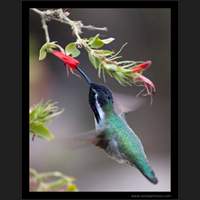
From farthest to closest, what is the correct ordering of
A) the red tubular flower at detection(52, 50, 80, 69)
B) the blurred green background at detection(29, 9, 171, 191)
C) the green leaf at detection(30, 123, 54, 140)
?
the blurred green background at detection(29, 9, 171, 191)
the red tubular flower at detection(52, 50, 80, 69)
the green leaf at detection(30, 123, 54, 140)

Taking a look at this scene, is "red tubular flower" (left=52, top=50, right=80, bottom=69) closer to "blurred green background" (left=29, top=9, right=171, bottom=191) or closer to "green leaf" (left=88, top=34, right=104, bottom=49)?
"green leaf" (left=88, top=34, right=104, bottom=49)

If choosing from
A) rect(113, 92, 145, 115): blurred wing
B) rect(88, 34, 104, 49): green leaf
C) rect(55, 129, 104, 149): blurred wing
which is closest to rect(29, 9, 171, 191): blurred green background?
rect(55, 129, 104, 149): blurred wing

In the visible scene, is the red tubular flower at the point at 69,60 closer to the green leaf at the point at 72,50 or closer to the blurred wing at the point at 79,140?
the green leaf at the point at 72,50

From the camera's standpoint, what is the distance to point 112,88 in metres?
3.91

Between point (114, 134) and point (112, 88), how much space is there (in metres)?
0.41

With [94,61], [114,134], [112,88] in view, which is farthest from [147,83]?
[112,88]

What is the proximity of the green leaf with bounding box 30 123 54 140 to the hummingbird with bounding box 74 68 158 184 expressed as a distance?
337mm

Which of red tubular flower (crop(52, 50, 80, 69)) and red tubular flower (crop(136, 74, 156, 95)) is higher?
red tubular flower (crop(52, 50, 80, 69))

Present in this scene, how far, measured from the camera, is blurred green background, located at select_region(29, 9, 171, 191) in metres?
3.84

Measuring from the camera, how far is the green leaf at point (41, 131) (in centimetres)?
317

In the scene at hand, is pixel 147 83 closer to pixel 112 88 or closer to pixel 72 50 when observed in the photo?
pixel 72 50

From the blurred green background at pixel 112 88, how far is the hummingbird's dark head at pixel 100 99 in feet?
0.57
